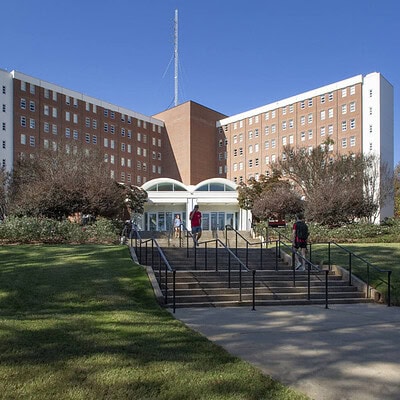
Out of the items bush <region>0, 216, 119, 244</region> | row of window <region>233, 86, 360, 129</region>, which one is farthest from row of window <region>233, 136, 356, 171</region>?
bush <region>0, 216, 119, 244</region>

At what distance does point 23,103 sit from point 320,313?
62954 millimetres

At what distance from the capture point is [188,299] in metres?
9.64

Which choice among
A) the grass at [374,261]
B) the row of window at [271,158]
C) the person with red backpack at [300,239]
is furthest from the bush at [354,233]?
the row of window at [271,158]

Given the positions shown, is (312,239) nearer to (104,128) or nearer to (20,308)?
(20,308)

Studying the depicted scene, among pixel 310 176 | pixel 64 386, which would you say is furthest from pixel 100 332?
pixel 310 176

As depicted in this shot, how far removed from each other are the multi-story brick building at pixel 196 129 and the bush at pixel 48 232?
25132mm

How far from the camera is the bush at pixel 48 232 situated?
17641 mm

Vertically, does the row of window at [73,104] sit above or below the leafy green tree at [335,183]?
above

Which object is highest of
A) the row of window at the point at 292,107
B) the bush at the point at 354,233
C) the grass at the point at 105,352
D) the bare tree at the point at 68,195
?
the row of window at the point at 292,107

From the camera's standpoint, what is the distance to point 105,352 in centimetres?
482

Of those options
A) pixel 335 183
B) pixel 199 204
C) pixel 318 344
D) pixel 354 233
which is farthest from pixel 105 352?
pixel 199 204

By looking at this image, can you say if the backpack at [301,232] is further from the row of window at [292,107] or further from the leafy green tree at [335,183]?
the row of window at [292,107]

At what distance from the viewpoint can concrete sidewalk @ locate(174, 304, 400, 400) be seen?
4.34 m

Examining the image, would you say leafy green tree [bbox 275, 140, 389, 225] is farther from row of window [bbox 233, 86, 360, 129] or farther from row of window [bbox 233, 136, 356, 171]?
row of window [bbox 233, 86, 360, 129]
